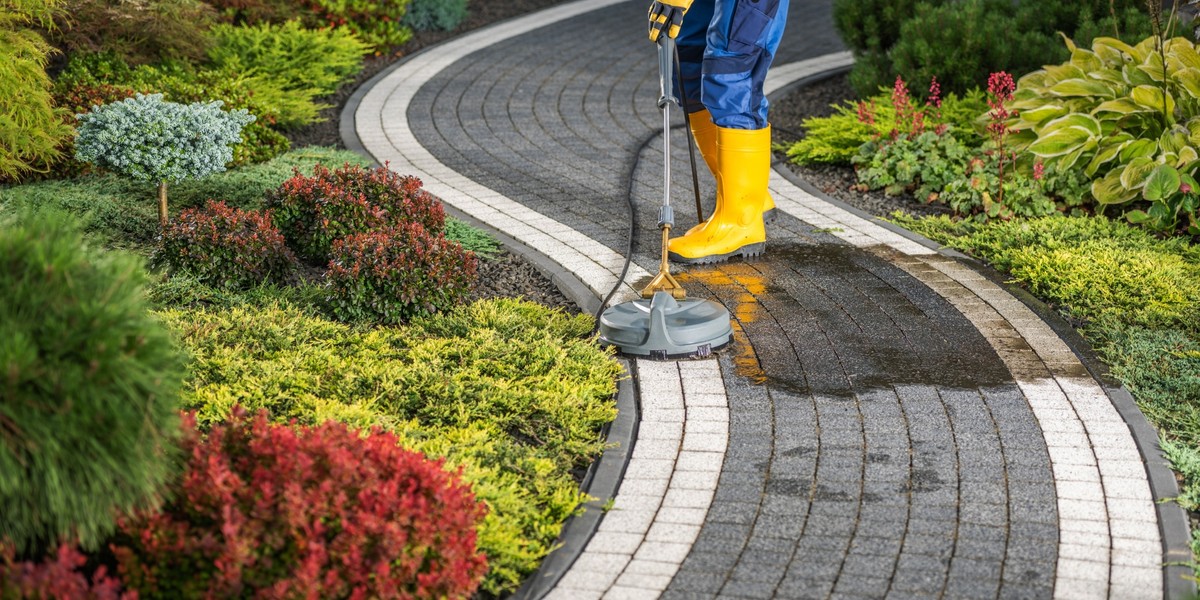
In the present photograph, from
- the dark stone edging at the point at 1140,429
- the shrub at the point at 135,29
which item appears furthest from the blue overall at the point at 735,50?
the shrub at the point at 135,29

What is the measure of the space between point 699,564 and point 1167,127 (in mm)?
4758

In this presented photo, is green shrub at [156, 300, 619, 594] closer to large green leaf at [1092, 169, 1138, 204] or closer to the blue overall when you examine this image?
the blue overall

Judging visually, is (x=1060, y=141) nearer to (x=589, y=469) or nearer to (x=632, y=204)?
(x=632, y=204)

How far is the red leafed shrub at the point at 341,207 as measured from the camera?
6.08 metres

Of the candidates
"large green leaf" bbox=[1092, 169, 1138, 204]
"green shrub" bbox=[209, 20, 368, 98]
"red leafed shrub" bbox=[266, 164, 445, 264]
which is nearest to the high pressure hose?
"red leafed shrub" bbox=[266, 164, 445, 264]

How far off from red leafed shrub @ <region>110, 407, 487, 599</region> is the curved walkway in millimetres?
516

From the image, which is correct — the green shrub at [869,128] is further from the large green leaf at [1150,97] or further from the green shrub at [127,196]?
the green shrub at [127,196]

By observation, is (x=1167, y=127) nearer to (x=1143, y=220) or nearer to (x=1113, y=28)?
(x=1143, y=220)

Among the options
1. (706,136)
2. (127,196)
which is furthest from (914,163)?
(127,196)

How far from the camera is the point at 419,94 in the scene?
10070mm

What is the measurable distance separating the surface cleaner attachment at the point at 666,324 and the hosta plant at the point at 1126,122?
2.83 m

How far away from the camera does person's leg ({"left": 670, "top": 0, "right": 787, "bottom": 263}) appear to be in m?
5.97

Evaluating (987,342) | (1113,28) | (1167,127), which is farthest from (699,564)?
(1113,28)

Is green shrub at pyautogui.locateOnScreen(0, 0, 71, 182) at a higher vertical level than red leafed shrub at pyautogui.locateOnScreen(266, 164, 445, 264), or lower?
higher
